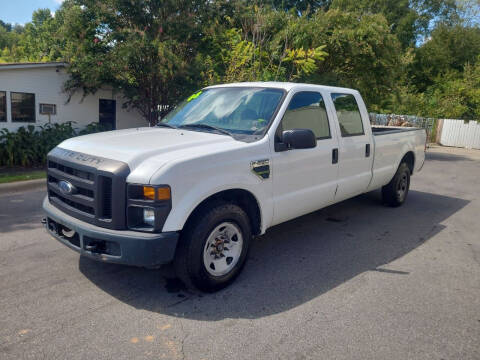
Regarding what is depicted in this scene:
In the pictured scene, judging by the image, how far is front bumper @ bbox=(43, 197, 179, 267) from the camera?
3.21 metres

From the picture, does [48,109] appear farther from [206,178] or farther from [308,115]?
[206,178]

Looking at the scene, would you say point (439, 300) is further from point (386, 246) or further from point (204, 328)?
point (204, 328)

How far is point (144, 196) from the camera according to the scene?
321 cm

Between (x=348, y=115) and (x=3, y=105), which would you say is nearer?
(x=348, y=115)

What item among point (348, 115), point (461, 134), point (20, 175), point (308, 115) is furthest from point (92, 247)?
point (461, 134)

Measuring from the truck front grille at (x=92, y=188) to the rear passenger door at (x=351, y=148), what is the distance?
291cm

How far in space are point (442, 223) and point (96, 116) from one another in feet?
37.9

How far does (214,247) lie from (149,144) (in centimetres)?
113

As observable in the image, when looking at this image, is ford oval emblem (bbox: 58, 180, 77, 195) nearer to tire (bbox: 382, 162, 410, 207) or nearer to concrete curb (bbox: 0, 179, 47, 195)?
concrete curb (bbox: 0, 179, 47, 195)

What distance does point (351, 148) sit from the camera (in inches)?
209

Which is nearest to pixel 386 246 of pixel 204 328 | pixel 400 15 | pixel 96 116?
pixel 204 328

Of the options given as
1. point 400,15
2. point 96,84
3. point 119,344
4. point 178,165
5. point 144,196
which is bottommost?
point 119,344

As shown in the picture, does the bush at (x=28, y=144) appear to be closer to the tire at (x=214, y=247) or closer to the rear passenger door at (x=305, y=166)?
the rear passenger door at (x=305, y=166)

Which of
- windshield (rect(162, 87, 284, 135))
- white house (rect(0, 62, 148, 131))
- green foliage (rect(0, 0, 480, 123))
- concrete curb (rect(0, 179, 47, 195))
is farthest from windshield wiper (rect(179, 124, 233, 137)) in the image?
white house (rect(0, 62, 148, 131))
